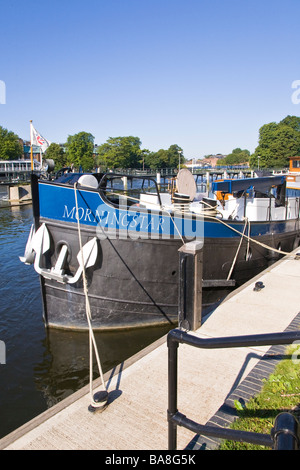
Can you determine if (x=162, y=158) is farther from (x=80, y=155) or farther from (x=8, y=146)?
(x=8, y=146)

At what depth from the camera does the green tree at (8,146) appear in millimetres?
87312

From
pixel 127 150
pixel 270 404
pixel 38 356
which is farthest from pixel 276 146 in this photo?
pixel 270 404

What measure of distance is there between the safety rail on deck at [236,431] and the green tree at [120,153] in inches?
4346

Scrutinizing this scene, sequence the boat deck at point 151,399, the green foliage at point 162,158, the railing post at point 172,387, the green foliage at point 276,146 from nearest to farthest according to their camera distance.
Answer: the railing post at point 172,387, the boat deck at point 151,399, the green foliage at point 276,146, the green foliage at point 162,158

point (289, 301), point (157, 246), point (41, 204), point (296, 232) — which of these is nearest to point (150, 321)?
point (157, 246)

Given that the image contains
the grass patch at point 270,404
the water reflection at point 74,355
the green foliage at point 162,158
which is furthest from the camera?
the green foliage at point 162,158

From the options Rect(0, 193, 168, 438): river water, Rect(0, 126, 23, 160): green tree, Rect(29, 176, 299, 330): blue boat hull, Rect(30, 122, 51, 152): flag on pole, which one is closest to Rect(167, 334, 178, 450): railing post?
Rect(0, 193, 168, 438): river water

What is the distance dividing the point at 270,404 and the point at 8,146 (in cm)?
9517

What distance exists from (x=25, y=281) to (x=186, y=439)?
10.8 m

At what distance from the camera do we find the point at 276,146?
85.1 metres

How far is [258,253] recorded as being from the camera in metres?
10.4

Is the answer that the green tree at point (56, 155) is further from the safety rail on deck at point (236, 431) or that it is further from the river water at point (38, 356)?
the safety rail on deck at point (236, 431)

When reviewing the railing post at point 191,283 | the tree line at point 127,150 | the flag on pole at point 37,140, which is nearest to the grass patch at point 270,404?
the railing post at point 191,283

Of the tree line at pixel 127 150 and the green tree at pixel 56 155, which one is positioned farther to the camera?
the green tree at pixel 56 155
